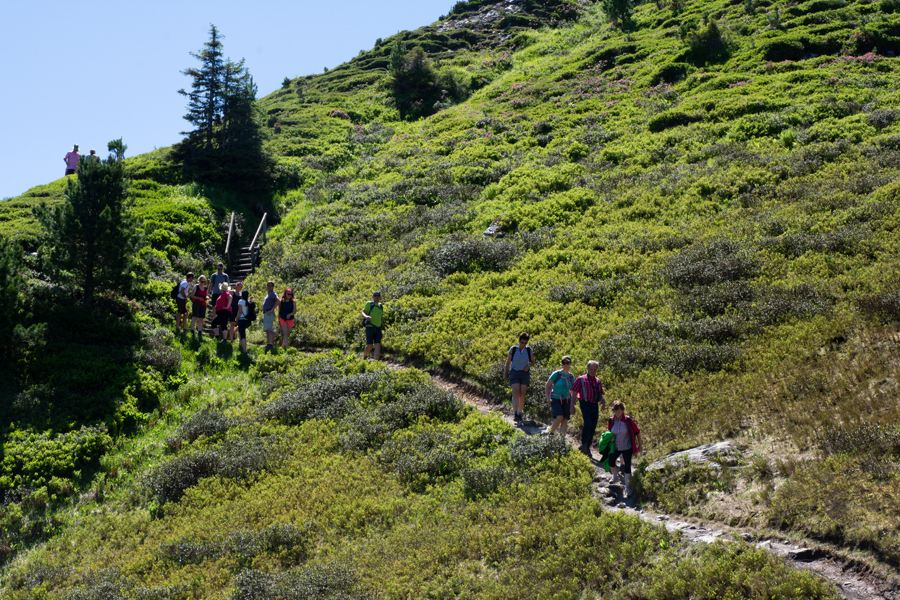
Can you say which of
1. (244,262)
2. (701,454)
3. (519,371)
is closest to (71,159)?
(244,262)

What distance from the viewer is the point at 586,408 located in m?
10.7

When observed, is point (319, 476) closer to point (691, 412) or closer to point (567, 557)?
point (567, 557)

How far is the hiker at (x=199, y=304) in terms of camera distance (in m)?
17.9

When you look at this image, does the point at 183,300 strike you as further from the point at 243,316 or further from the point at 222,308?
the point at 243,316

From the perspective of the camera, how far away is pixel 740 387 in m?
10.8

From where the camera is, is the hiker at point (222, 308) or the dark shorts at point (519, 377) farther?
the hiker at point (222, 308)

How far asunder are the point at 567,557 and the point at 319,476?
522 centimetres

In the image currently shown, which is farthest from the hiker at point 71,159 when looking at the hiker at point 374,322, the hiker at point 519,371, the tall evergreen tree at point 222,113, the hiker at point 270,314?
the hiker at point 519,371

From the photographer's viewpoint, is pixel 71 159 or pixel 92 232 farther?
pixel 71 159

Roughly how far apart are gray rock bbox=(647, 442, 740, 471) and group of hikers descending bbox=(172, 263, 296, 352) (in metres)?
11.7

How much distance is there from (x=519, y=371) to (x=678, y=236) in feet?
32.0

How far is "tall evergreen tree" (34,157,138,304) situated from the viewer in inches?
627

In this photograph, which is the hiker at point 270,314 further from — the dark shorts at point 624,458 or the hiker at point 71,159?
the hiker at point 71,159

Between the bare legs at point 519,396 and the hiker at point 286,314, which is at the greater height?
the hiker at point 286,314
